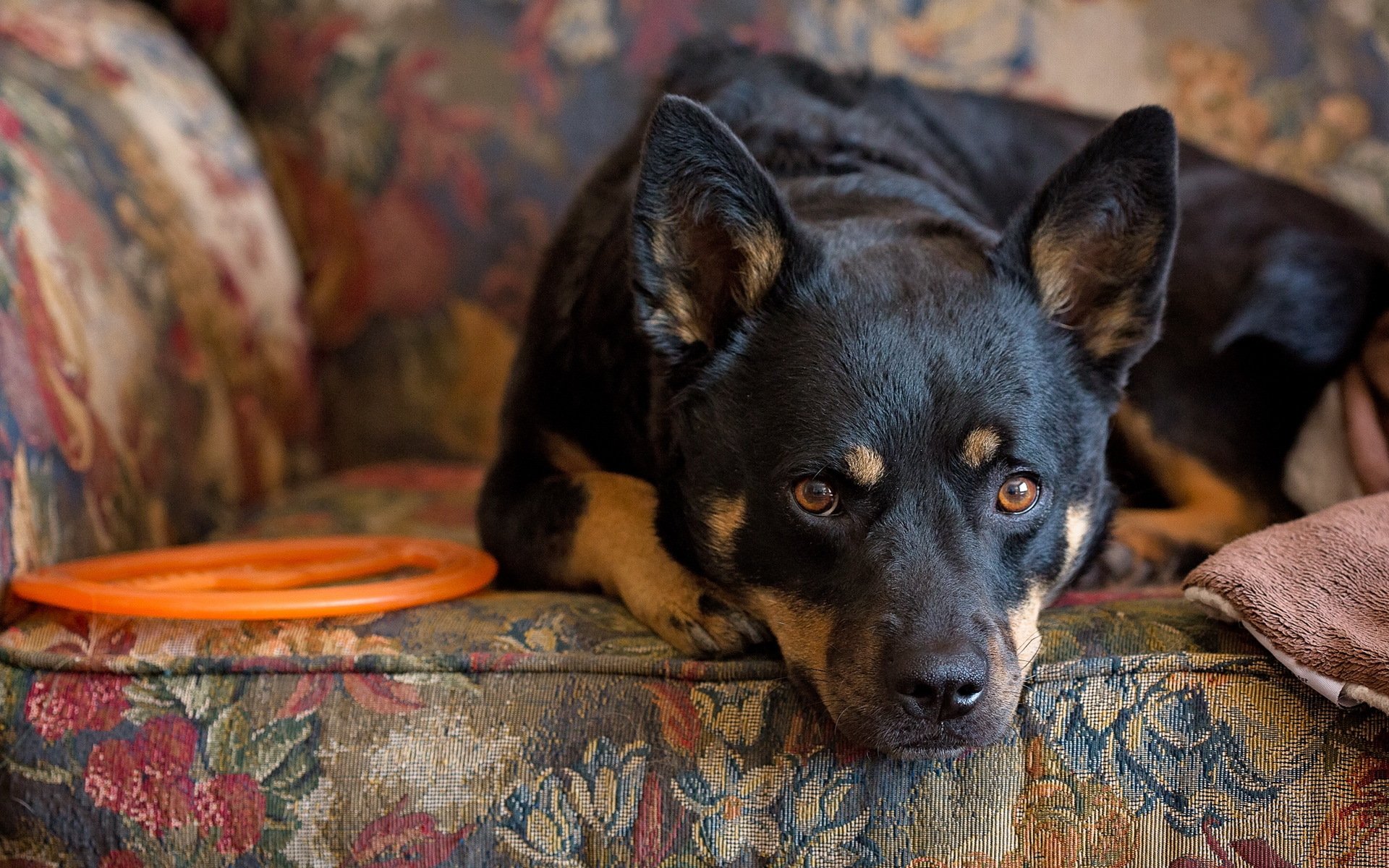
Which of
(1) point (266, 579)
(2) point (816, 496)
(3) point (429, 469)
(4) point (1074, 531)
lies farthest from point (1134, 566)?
(3) point (429, 469)

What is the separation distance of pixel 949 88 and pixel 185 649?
194 cm

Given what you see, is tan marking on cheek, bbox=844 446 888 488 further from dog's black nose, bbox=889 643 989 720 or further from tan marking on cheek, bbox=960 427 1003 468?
dog's black nose, bbox=889 643 989 720

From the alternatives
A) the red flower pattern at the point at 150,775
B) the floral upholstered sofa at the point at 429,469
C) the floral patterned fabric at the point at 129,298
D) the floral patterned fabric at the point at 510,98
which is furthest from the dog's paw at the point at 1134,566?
the floral patterned fabric at the point at 129,298

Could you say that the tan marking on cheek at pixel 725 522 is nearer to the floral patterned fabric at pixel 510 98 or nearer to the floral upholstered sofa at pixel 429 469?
the floral upholstered sofa at pixel 429 469

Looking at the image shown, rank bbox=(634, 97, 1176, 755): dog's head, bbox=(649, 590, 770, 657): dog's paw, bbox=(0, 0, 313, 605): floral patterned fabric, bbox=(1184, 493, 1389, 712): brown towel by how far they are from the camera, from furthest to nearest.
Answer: bbox=(0, 0, 313, 605): floral patterned fabric < bbox=(649, 590, 770, 657): dog's paw < bbox=(634, 97, 1176, 755): dog's head < bbox=(1184, 493, 1389, 712): brown towel

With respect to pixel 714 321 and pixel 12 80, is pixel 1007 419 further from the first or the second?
pixel 12 80

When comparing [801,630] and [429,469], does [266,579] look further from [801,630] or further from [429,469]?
[429,469]

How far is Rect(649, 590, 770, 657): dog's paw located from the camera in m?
1.46

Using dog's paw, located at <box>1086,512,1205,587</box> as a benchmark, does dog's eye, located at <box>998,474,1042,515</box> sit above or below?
above

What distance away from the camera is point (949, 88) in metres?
2.61

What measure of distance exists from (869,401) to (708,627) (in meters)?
0.35

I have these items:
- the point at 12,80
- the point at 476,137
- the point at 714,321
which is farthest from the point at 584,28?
the point at 714,321

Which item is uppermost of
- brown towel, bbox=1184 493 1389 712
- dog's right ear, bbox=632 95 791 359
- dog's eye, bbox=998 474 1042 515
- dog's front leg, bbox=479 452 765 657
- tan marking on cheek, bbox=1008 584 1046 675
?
dog's right ear, bbox=632 95 791 359

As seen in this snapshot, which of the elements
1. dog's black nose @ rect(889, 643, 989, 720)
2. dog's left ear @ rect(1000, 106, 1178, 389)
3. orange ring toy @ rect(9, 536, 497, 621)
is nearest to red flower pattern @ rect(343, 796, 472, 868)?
orange ring toy @ rect(9, 536, 497, 621)
